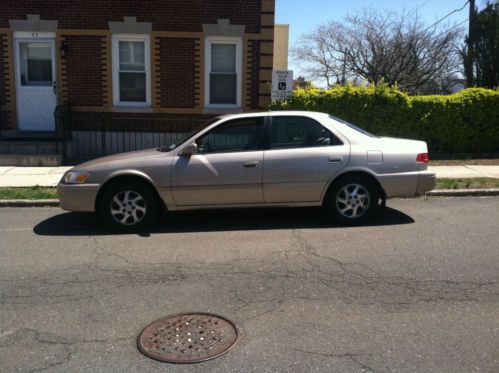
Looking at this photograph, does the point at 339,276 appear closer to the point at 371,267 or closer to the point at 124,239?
the point at 371,267

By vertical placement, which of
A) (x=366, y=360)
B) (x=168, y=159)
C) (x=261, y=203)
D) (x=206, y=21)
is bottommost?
(x=366, y=360)

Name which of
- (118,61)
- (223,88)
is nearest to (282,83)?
(223,88)

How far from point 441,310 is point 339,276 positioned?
1.08 m

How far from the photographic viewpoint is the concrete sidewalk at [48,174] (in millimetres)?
10320

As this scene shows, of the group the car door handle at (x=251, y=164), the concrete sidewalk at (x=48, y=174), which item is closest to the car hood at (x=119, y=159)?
the car door handle at (x=251, y=164)

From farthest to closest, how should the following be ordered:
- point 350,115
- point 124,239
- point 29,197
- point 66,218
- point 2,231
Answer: point 350,115 < point 29,197 < point 66,218 < point 2,231 < point 124,239

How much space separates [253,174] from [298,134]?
2.83 ft

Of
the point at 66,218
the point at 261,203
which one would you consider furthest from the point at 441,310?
the point at 66,218

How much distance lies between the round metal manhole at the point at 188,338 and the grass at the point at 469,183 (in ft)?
21.4

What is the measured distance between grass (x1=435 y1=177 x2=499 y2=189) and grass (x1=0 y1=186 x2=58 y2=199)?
267 inches

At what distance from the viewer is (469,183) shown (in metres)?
9.72

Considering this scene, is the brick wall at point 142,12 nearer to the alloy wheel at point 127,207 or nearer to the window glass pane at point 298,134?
the window glass pane at point 298,134

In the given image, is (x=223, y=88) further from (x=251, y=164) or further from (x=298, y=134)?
(x=251, y=164)

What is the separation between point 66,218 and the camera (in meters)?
7.89
